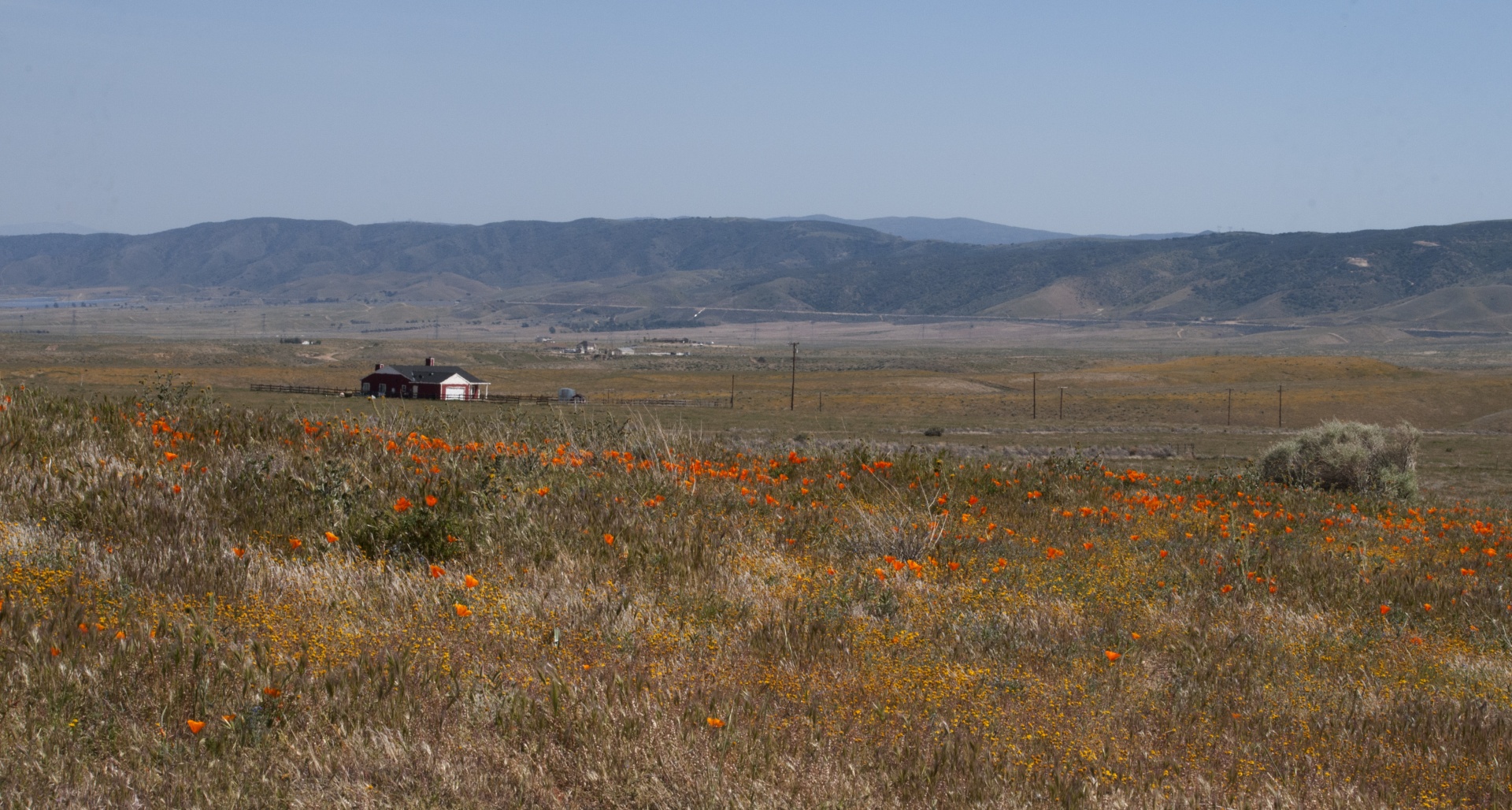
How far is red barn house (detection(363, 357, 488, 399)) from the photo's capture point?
281 feet

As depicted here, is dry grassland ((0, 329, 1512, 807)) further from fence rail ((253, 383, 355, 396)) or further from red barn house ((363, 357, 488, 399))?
red barn house ((363, 357, 488, 399))

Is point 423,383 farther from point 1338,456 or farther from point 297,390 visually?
point 1338,456

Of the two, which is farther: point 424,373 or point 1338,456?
point 424,373

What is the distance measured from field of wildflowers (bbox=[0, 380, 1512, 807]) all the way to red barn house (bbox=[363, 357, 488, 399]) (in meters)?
78.1

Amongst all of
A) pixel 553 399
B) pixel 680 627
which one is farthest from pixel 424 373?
pixel 680 627

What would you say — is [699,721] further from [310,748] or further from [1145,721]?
[1145,721]

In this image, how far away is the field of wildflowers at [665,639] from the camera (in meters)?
3.83

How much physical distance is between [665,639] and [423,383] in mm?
84878

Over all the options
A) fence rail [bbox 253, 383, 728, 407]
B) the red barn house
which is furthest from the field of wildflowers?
the red barn house

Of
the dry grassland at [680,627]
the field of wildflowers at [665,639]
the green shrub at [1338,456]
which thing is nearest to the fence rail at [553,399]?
the green shrub at [1338,456]

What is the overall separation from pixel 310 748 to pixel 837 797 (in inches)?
65.1

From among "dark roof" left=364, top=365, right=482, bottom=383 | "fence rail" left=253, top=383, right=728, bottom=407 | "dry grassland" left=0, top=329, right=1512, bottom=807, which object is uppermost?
"dry grassland" left=0, top=329, right=1512, bottom=807

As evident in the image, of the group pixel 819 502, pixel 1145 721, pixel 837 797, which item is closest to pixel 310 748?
pixel 837 797

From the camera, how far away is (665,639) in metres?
5.00
